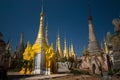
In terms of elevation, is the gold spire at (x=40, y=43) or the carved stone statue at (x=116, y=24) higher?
the carved stone statue at (x=116, y=24)

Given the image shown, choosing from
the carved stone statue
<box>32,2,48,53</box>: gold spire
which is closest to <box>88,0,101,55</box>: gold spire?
the carved stone statue

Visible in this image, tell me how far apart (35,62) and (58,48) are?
3039 centimetres

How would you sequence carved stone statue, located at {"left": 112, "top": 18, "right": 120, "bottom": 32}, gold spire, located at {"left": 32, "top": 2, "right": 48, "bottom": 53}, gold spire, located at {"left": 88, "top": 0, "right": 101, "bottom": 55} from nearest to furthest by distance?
gold spire, located at {"left": 32, "top": 2, "right": 48, "bottom": 53}
carved stone statue, located at {"left": 112, "top": 18, "right": 120, "bottom": 32}
gold spire, located at {"left": 88, "top": 0, "right": 101, "bottom": 55}

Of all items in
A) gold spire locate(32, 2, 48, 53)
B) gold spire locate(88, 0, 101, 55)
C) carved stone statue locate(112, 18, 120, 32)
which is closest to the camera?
gold spire locate(32, 2, 48, 53)

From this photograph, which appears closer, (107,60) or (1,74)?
(1,74)

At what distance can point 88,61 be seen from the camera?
134 feet

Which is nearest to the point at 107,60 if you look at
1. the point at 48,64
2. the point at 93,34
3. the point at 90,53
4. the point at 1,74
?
the point at 90,53

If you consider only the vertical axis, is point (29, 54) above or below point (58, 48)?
below

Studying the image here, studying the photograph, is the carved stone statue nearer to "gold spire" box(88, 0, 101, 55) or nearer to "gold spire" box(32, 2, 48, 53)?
"gold spire" box(88, 0, 101, 55)

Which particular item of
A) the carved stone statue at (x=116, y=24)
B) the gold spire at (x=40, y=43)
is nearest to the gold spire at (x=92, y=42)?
the carved stone statue at (x=116, y=24)

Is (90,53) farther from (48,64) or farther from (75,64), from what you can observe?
(48,64)

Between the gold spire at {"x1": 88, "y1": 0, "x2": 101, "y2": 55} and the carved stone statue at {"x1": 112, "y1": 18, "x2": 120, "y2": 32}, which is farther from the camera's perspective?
the gold spire at {"x1": 88, "y1": 0, "x2": 101, "y2": 55}

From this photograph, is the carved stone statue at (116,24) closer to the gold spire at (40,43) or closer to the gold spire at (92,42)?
the gold spire at (92,42)

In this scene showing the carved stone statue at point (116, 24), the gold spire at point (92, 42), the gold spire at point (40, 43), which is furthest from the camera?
the gold spire at point (92, 42)
